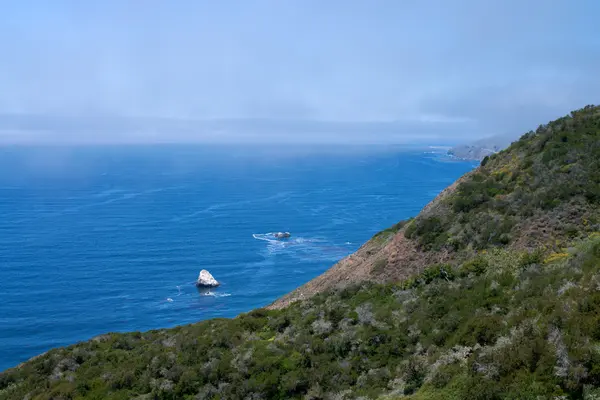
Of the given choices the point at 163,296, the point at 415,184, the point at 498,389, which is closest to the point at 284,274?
the point at 163,296

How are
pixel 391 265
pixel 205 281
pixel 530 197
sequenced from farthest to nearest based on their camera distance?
pixel 205 281 < pixel 391 265 < pixel 530 197

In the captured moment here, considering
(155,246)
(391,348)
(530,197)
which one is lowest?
(155,246)

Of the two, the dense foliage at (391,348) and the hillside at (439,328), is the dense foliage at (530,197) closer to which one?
the hillside at (439,328)

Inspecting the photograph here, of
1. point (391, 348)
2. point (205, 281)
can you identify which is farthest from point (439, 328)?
point (205, 281)

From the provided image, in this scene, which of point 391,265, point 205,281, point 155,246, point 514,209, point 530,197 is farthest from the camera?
point 155,246

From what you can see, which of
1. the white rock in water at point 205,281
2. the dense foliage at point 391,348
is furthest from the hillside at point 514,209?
the white rock in water at point 205,281

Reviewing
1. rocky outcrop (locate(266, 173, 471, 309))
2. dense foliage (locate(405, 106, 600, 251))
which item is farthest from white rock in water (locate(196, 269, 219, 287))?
dense foliage (locate(405, 106, 600, 251))

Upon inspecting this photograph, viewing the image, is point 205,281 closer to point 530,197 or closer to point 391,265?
point 391,265

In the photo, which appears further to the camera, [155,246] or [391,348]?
[155,246]
